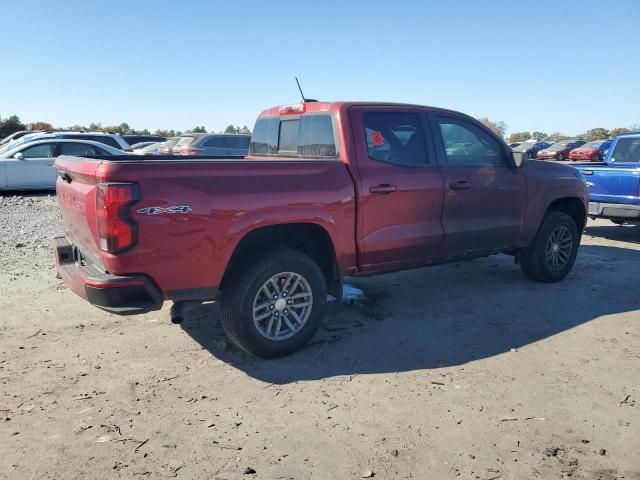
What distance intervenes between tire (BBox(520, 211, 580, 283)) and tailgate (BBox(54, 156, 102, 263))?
480 cm

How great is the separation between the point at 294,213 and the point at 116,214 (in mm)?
1301

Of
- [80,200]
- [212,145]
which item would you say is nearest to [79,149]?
[212,145]

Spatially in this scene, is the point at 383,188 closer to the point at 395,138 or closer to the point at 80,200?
the point at 395,138

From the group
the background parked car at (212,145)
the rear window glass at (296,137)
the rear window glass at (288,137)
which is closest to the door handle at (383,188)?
the rear window glass at (296,137)

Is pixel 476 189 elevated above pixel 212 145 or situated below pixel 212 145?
below

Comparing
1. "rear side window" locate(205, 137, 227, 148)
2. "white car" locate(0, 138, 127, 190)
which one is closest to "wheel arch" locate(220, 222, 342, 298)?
"white car" locate(0, 138, 127, 190)

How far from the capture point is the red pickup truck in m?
3.46

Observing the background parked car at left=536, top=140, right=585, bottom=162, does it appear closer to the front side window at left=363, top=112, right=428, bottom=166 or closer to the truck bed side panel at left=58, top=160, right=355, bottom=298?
the front side window at left=363, top=112, right=428, bottom=166

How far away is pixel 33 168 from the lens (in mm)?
13969

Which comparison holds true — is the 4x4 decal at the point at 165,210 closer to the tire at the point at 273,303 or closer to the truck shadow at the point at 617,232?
the tire at the point at 273,303

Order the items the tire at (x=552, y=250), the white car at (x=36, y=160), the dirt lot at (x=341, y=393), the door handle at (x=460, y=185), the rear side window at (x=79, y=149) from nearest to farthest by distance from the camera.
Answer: the dirt lot at (x=341, y=393)
the door handle at (x=460, y=185)
the tire at (x=552, y=250)
the rear side window at (x=79, y=149)
the white car at (x=36, y=160)

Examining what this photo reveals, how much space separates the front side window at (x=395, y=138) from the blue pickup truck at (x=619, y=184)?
540 cm

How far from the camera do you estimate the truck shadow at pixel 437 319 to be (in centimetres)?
414

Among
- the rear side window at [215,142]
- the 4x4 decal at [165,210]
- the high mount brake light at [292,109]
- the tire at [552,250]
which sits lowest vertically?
the tire at [552,250]
